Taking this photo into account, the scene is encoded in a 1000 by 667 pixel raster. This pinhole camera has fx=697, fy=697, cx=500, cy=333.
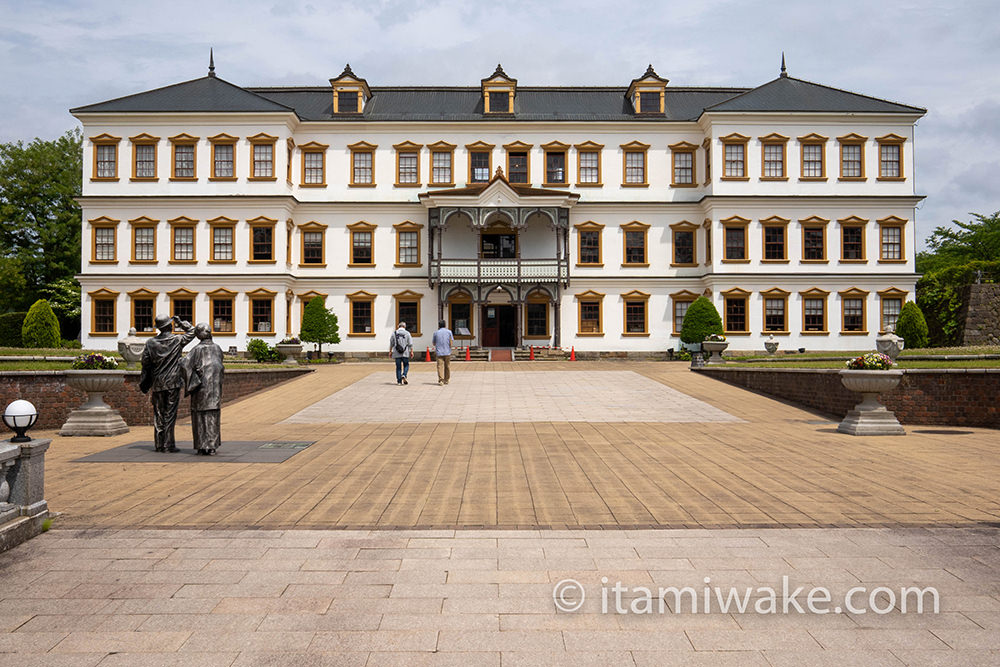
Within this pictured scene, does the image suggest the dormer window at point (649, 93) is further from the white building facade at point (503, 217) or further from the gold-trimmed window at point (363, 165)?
the gold-trimmed window at point (363, 165)

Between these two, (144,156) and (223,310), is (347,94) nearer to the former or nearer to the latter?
(144,156)

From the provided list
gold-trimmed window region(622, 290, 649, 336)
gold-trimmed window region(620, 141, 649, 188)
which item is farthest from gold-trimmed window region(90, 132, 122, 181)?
gold-trimmed window region(622, 290, 649, 336)

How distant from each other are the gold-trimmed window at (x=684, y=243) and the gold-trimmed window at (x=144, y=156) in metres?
28.0

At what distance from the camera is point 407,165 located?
126 feet

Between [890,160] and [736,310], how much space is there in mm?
11512

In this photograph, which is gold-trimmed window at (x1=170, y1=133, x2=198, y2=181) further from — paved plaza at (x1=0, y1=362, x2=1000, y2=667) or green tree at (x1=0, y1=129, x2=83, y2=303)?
paved plaza at (x1=0, y1=362, x2=1000, y2=667)

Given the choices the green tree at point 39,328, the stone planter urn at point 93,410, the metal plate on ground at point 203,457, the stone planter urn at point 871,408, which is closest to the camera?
the metal plate on ground at point 203,457

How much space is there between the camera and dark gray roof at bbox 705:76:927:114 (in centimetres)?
3694

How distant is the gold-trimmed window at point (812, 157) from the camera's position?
3709 centimetres

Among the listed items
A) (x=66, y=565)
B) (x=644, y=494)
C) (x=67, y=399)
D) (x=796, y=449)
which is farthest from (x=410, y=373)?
(x=66, y=565)

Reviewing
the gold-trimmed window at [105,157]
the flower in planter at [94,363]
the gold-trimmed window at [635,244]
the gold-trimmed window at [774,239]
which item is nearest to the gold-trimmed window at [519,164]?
the gold-trimmed window at [635,244]

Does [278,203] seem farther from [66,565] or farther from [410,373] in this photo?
[66,565]

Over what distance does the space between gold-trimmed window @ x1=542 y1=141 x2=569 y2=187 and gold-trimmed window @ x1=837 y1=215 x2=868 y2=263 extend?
1488 centimetres

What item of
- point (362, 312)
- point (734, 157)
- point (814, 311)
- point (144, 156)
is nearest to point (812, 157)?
point (734, 157)
